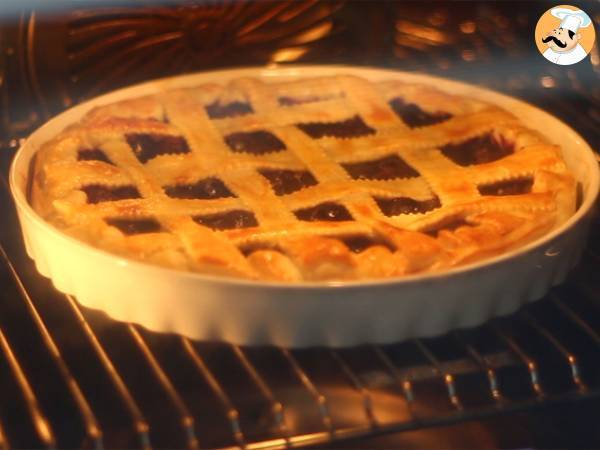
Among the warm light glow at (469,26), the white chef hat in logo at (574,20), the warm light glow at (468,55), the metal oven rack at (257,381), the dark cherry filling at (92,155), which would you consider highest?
the white chef hat in logo at (574,20)

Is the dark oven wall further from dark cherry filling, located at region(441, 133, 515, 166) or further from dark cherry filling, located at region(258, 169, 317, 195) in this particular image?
dark cherry filling, located at region(258, 169, 317, 195)

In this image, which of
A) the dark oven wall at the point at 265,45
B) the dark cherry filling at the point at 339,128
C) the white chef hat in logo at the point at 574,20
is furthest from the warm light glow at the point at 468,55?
the dark cherry filling at the point at 339,128

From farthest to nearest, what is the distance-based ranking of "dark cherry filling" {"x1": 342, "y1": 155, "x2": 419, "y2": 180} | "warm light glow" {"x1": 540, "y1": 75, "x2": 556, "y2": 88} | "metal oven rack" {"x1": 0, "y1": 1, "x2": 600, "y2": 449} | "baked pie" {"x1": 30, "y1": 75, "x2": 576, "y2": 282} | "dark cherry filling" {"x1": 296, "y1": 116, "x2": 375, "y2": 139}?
"warm light glow" {"x1": 540, "y1": 75, "x2": 556, "y2": 88} < "dark cherry filling" {"x1": 296, "y1": 116, "x2": 375, "y2": 139} < "dark cherry filling" {"x1": 342, "y1": 155, "x2": 419, "y2": 180} < "baked pie" {"x1": 30, "y1": 75, "x2": 576, "y2": 282} < "metal oven rack" {"x1": 0, "y1": 1, "x2": 600, "y2": 449}

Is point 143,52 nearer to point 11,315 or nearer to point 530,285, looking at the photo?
point 11,315

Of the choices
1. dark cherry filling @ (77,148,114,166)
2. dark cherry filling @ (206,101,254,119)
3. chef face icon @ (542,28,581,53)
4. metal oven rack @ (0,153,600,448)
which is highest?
chef face icon @ (542,28,581,53)

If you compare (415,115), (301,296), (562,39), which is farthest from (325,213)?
(562,39)

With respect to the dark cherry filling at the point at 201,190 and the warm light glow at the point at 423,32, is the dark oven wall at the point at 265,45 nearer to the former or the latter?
the warm light glow at the point at 423,32

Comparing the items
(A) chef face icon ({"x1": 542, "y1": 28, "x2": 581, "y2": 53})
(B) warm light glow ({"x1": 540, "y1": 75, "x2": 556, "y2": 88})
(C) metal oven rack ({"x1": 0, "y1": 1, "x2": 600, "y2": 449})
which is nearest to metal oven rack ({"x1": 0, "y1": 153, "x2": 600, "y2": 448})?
(C) metal oven rack ({"x1": 0, "y1": 1, "x2": 600, "y2": 449})

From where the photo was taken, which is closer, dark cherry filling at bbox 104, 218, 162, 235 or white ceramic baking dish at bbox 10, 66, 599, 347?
white ceramic baking dish at bbox 10, 66, 599, 347
